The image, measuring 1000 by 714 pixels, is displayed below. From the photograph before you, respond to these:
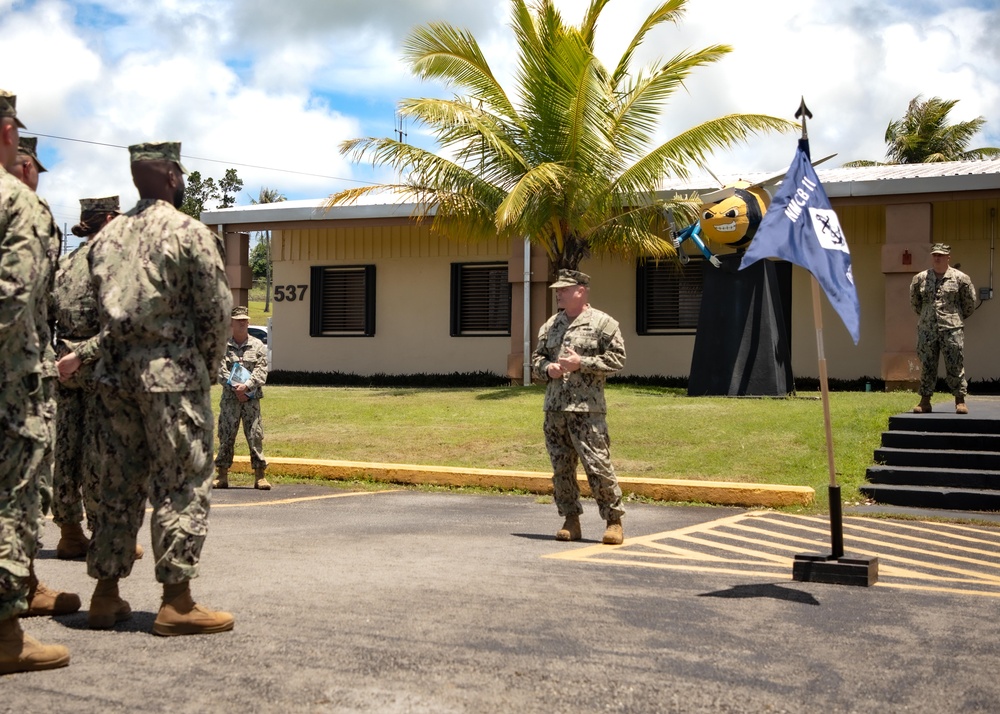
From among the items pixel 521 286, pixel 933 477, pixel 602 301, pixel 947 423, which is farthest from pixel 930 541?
pixel 602 301

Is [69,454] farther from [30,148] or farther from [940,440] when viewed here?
[940,440]

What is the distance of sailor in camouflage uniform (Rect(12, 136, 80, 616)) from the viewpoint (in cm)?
443

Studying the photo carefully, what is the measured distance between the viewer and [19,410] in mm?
4242

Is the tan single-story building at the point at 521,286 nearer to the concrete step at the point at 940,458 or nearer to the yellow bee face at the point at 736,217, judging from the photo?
the yellow bee face at the point at 736,217

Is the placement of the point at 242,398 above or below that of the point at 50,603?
above

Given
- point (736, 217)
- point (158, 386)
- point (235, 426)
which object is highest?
point (736, 217)

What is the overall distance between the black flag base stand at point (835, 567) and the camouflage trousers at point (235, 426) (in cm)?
652

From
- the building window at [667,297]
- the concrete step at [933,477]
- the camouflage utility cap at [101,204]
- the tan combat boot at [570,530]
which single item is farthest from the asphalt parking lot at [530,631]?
the building window at [667,297]

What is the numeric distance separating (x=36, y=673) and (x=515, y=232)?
1556cm

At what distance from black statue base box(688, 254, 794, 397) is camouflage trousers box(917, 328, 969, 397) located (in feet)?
11.2

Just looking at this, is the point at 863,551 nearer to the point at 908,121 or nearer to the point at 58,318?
the point at 58,318

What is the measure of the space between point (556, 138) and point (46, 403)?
14.8 m

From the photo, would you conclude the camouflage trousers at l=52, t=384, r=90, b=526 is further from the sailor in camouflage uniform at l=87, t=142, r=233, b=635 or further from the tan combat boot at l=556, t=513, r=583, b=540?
the tan combat boot at l=556, t=513, r=583, b=540

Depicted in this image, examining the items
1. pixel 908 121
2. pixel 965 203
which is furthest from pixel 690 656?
pixel 908 121
